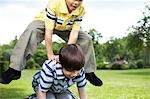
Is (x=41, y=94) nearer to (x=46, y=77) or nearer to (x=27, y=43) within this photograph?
(x=46, y=77)

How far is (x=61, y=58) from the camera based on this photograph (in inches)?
60.6

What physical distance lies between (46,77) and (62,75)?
0.21 ft

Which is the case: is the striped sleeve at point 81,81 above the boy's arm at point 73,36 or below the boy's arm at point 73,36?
below

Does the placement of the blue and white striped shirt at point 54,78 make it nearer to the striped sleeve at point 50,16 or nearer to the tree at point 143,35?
the striped sleeve at point 50,16

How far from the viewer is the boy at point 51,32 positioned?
1.80 m

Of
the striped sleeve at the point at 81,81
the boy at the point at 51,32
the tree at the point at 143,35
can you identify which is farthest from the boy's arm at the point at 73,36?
the tree at the point at 143,35

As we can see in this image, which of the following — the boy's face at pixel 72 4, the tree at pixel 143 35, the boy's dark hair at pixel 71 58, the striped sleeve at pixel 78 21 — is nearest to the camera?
the boy's dark hair at pixel 71 58

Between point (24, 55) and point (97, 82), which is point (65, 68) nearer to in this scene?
point (24, 55)

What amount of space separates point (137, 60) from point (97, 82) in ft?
17.7

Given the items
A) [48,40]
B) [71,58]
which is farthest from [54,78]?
[48,40]

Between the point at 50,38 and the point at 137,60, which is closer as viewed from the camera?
the point at 50,38

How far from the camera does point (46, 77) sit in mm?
1585

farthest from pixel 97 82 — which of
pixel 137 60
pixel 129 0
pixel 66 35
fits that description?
pixel 137 60

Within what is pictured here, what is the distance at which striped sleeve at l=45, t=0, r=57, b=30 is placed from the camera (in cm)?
181
